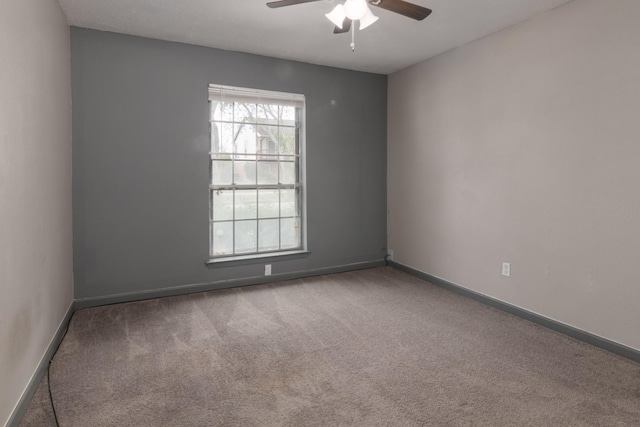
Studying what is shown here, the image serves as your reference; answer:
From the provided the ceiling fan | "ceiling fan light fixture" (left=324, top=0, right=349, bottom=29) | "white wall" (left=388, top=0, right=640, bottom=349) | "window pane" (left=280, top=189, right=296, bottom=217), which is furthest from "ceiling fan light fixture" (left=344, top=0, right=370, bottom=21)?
"window pane" (left=280, top=189, right=296, bottom=217)

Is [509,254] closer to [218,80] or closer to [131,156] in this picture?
[218,80]

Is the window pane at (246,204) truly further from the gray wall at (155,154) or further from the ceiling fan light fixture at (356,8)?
the ceiling fan light fixture at (356,8)

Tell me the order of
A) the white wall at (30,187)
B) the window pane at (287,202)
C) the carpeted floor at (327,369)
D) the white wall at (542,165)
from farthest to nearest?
the window pane at (287,202)
the white wall at (542,165)
the carpeted floor at (327,369)
the white wall at (30,187)

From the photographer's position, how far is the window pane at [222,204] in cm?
403

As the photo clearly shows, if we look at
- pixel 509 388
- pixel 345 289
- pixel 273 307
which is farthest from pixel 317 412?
pixel 345 289

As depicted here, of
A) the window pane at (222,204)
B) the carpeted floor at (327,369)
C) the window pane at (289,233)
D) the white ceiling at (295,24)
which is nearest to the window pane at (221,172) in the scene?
the window pane at (222,204)

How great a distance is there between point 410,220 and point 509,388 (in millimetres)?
2528

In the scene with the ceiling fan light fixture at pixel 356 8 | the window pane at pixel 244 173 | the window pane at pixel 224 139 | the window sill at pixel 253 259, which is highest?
the ceiling fan light fixture at pixel 356 8

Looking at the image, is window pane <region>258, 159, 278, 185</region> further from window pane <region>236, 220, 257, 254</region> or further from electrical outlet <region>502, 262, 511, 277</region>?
electrical outlet <region>502, 262, 511, 277</region>

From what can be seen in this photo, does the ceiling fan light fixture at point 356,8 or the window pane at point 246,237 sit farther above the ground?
the ceiling fan light fixture at point 356,8

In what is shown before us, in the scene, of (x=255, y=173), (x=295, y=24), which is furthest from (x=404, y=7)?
(x=255, y=173)

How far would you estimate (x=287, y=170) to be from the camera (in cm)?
441

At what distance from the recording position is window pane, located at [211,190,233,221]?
4.03 metres

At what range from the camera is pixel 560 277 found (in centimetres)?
Result: 296
